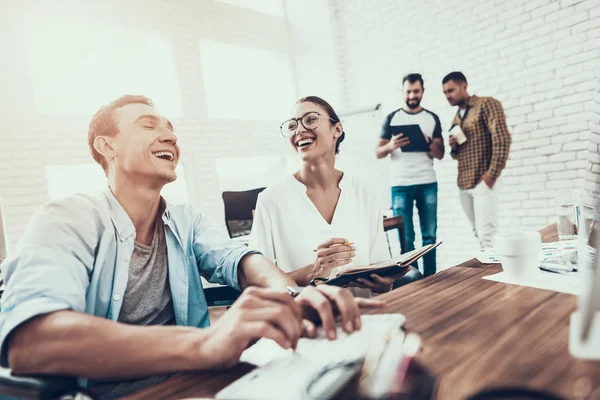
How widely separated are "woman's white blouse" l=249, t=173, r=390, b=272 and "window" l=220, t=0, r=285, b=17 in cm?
451

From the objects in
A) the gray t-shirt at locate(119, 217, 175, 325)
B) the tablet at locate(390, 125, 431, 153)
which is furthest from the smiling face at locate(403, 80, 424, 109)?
the gray t-shirt at locate(119, 217, 175, 325)

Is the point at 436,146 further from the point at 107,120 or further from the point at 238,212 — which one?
the point at 107,120

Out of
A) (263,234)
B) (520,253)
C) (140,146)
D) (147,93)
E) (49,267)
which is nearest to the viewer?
(49,267)

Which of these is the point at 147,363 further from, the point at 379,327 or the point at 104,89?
the point at 104,89

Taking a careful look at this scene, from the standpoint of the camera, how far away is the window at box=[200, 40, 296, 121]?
5246 millimetres

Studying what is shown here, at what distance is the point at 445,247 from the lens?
15.8ft

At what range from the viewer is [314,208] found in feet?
5.62

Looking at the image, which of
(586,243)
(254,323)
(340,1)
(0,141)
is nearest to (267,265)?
(254,323)

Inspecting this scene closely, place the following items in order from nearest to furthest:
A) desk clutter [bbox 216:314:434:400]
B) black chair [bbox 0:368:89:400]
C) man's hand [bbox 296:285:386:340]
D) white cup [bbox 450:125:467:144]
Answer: desk clutter [bbox 216:314:434:400] < black chair [bbox 0:368:89:400] < man's hand [bbox 296:285:386:340] < white cup [bbox 450:125:467:144]

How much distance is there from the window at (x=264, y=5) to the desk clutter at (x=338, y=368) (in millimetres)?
5550

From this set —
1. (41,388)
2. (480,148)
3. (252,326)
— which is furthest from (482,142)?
(41,388)

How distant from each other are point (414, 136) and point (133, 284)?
3254 millimetres

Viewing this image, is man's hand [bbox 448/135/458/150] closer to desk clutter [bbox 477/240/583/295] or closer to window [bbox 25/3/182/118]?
desk clutter [bbox 477/240/583/295]

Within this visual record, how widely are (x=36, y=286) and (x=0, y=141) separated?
3775 mm
